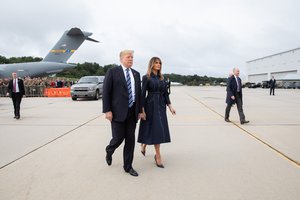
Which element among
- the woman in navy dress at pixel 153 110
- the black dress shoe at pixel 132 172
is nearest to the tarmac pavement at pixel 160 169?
the black dress shoe at pixel 132 172

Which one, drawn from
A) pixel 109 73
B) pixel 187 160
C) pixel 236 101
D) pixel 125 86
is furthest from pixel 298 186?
pixel 236 101

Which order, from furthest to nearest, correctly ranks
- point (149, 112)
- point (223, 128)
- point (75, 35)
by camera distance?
point (75, 35) < point (223, 128) < point (149, 112)

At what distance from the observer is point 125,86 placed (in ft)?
12.5

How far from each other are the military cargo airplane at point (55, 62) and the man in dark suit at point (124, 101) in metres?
22.8

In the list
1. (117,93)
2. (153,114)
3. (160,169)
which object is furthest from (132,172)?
(117,93)

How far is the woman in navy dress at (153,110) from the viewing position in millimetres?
4145

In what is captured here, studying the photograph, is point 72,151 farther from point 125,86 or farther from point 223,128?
point 223,128

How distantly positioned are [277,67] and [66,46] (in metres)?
63.5

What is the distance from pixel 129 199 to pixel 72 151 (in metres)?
2.45

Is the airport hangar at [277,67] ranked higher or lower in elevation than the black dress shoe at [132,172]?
higher

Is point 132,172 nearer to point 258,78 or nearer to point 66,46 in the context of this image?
point 66,46

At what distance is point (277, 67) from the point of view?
71.8 metres

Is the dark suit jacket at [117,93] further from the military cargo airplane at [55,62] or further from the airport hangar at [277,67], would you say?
the airport hangar at [277,67]

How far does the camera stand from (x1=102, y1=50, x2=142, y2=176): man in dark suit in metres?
3.81
